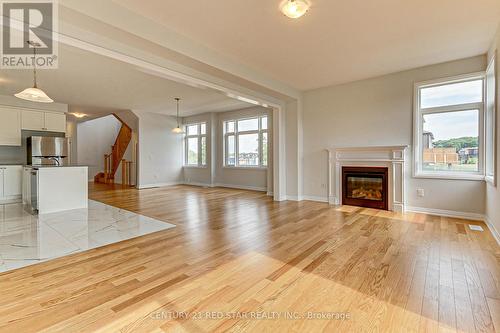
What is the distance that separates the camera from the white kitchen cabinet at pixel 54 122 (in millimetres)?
6406

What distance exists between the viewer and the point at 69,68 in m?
4.23

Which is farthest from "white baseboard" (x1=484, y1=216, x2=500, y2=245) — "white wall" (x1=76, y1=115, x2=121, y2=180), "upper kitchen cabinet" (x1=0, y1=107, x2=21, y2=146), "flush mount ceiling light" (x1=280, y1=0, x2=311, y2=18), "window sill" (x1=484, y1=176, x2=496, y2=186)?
"white wall" (x1=76, y1=115, x2=121, y2=180)

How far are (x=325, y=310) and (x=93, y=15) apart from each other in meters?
3.45

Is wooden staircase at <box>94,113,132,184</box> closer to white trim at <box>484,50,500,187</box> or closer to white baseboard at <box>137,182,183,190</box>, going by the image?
white baseboard at <box>137,182,183,190</box>

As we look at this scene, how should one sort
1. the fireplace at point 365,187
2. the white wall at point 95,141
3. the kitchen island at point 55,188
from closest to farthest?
the kitchen island at point 55,188 → the fireplace at point 365,187 → the white wall at point 95,141

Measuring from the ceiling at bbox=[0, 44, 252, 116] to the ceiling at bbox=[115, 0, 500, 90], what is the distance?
44.3 inches

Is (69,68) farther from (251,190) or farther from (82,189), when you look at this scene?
(251,190)

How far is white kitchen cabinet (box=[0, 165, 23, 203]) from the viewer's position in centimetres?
552

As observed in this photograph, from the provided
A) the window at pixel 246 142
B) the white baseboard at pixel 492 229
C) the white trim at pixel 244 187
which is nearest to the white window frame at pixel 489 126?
the white baseboard at pixel 492 229

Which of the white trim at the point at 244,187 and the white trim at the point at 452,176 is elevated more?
the white trim at the point at 452,176

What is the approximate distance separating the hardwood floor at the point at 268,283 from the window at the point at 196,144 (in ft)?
19.1

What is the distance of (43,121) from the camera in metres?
6.34

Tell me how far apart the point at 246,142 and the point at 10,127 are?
631cm

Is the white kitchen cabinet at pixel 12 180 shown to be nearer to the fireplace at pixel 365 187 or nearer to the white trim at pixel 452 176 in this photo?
the fireplace at pixel 365 187
